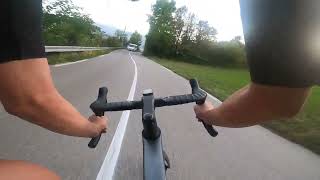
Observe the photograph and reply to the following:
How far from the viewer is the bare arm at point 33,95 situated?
0.86 metres

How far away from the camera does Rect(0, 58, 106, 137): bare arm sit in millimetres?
864

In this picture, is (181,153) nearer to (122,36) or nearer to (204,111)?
(204,111)

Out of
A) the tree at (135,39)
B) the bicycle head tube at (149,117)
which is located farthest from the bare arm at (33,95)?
the tree at (135,39)

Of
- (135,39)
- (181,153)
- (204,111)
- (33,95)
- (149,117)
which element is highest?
(33,95)

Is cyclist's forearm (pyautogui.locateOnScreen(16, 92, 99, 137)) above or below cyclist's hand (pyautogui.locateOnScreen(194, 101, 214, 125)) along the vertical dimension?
above

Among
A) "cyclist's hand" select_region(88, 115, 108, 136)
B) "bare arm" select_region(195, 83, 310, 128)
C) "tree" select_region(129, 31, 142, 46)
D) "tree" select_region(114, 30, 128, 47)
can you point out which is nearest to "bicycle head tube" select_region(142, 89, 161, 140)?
"cyclist's hand" select_region(88, 115, 108, 136)

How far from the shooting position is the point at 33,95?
0.90 metres

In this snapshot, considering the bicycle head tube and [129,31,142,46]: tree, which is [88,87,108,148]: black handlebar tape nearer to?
the bicycle head tube

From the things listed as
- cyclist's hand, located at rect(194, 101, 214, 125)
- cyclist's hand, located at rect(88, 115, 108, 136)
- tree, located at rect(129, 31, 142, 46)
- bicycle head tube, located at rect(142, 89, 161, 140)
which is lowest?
tree, located at rect(129, 31, 142, 46)

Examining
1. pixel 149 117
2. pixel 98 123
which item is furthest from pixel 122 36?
pixel 98 123

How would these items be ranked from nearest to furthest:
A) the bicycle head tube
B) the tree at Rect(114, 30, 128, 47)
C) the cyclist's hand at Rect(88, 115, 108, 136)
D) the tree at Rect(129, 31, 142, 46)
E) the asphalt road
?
1. the cyclist's hand at Rect(88, 115, 108, 136)
2. the bicycle head tube
3. the asphalt road
4. the tree at Rect(114, 30, 128, 47)
5. the tree at Rect(129, 31, 142, 46)

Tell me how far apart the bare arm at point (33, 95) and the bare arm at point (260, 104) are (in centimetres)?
37

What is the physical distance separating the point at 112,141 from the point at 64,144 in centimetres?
76

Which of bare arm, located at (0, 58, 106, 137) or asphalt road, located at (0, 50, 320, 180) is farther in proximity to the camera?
asphalt road, located at (0, 50, 320, 180)
